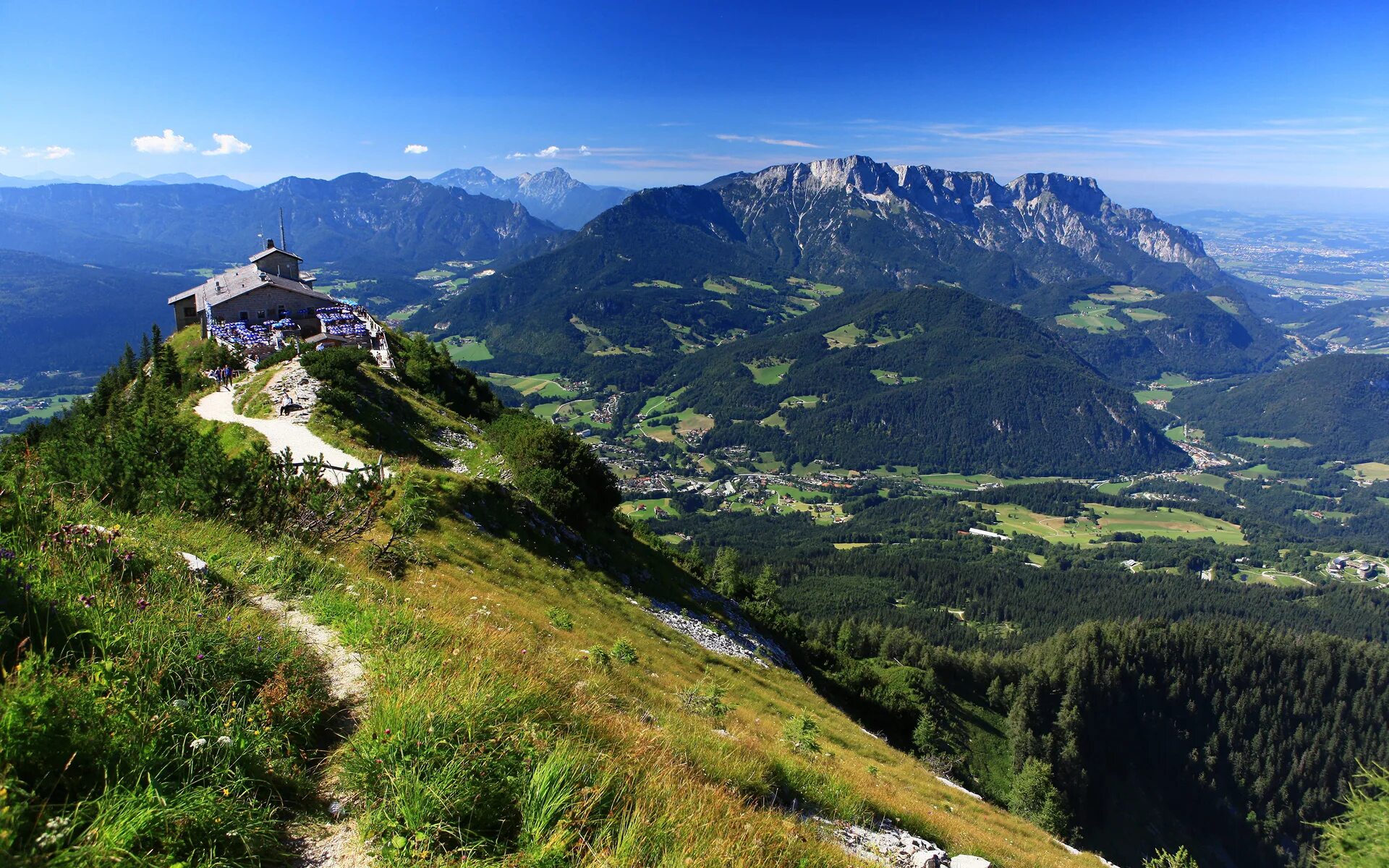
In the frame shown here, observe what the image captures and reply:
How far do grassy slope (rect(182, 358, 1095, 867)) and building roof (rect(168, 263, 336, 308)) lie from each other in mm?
49977

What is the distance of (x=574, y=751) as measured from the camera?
Result: 5152 mm

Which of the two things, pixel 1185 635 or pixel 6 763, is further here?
Result: pixel 1185 635

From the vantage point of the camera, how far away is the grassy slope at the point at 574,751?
457cm

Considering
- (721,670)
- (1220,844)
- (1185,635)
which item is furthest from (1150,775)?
(721,670)

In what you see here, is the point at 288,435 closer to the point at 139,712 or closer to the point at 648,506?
the point at 139,712

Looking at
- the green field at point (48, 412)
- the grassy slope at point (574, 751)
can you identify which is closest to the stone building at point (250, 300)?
the grassy slope at point (574, 751)

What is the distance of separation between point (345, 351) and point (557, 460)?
15.7 meters

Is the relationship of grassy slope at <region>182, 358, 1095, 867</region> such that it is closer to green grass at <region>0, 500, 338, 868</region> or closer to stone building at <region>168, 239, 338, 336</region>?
green grass at <region>0, 500, 338, 868</region>

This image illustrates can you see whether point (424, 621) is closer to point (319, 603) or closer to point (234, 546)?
point (319, 603)

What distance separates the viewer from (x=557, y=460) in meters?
33.9

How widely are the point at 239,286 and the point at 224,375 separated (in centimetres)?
1972

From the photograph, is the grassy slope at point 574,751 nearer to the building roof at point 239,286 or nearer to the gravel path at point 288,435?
the gravel path at point 288,435

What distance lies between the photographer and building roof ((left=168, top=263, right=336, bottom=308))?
172 feet

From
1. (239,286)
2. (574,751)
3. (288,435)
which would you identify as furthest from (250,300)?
(574,751)
